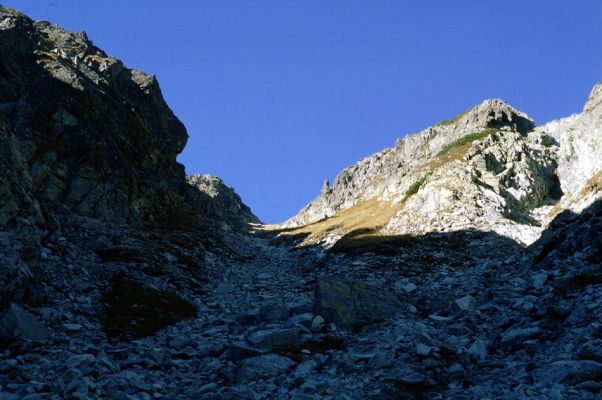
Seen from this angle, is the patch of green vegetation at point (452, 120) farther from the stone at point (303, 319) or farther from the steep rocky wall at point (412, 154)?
the stone at point (303, 319)

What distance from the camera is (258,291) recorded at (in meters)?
33.1

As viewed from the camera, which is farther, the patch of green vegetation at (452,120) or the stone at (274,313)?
the patch of green vegetation at (452,120)

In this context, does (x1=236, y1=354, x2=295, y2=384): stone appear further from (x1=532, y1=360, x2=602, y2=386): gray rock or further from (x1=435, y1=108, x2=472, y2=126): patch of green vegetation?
(x1=435, y1=108, x2=472, y2=126): patch of green vegetation

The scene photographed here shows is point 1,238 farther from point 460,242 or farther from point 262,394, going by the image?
point 460,242

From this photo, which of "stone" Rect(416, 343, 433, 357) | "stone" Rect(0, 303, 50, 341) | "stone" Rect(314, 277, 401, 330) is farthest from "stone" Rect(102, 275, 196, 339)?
"stone" Rect(416, 343, 433, 357)

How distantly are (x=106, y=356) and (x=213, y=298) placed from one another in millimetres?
13796

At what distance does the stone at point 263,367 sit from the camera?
14906mm

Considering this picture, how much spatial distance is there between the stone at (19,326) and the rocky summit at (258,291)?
0.26 feet

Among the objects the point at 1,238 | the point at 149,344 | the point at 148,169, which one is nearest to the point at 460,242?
the point at 149,344

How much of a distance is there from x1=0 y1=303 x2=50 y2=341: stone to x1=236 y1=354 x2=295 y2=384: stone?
22.8ft

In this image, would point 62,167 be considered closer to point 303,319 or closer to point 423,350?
point 303,319

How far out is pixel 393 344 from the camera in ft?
A: 55.8

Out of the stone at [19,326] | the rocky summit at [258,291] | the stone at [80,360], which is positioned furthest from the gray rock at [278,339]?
the stone at [19,326]

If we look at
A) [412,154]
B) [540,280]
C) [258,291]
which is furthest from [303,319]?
[412,154]
